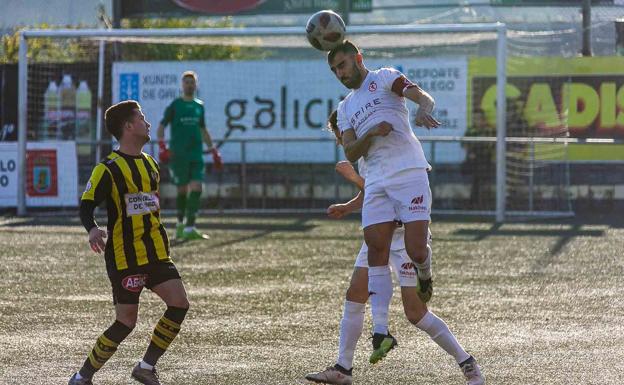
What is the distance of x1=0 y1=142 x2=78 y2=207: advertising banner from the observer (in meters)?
23.0

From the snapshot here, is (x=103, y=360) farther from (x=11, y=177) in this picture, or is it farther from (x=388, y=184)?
(x=11, y=177)

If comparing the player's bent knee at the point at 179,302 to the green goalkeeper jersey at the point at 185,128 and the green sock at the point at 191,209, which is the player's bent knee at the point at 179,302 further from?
the green goalkeeper jersey at the point at 185,128

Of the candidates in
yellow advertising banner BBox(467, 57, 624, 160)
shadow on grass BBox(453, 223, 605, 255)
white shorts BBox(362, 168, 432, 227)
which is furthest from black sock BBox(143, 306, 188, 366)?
yellow advertising banner BBox(467, 57, 624, 160)

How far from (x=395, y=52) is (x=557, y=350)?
1713cm

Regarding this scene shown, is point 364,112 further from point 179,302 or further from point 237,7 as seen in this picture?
point 237,7

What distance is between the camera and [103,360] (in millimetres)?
7473

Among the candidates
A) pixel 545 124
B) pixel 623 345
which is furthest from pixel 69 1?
pixel 623 345

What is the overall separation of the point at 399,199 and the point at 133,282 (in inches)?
58.5

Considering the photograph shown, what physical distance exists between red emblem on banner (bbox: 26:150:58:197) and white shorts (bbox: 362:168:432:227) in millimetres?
16121

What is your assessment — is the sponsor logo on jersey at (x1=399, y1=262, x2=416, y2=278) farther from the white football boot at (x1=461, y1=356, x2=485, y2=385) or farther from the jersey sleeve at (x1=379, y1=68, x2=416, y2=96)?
the jersey sleeve at (x1=379, y1=68, x2=416, y2=96)

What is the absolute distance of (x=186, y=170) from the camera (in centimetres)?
1764

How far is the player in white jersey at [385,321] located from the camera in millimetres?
7375

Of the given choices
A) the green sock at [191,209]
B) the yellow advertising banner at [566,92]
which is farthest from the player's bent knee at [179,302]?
the yellow advertising banner at [566,92]

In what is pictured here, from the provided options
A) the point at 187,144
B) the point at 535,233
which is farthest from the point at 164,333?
the point at 535,233
